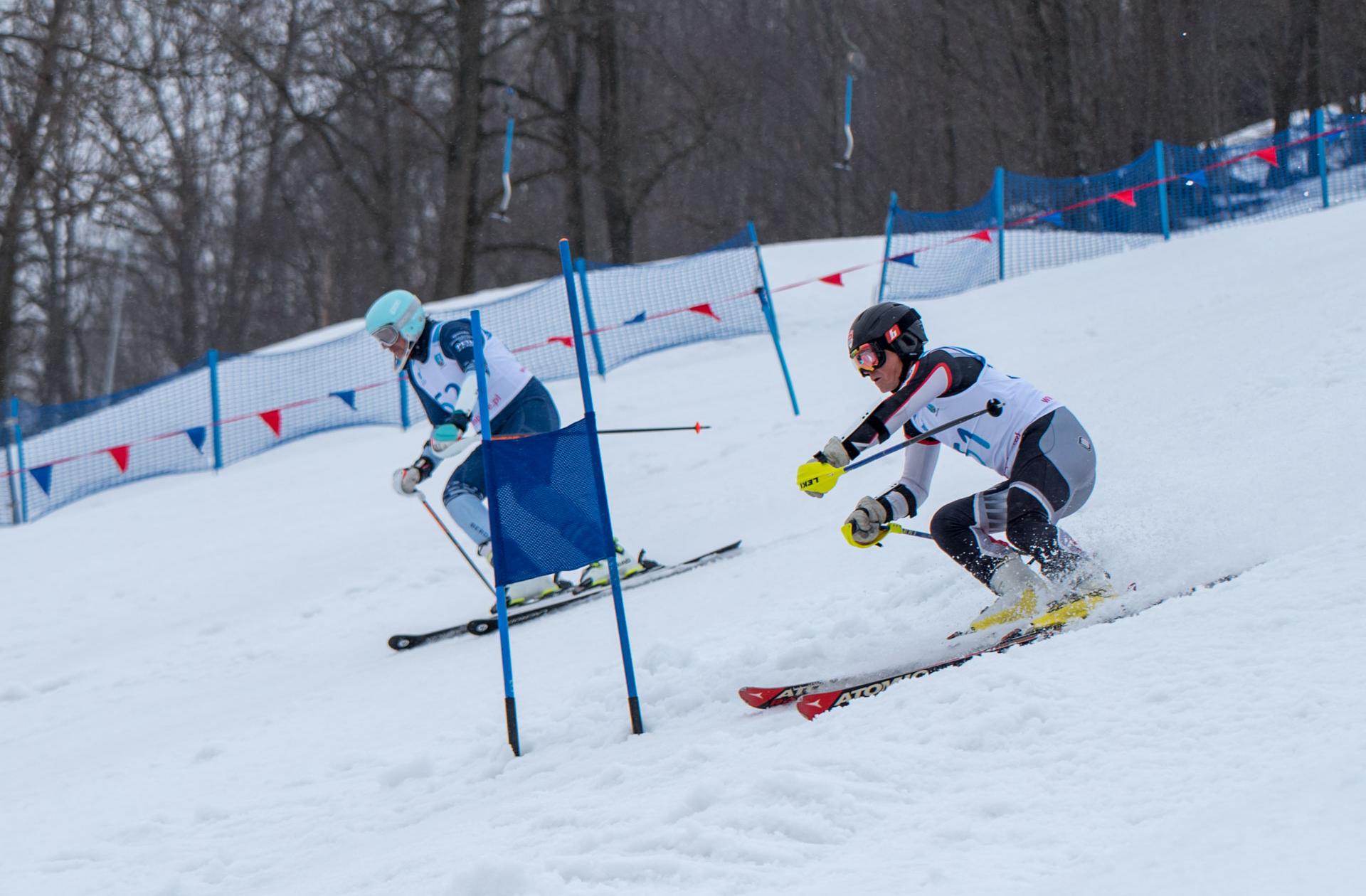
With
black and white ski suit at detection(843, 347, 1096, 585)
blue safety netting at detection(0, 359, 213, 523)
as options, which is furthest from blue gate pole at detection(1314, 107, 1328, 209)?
blue safety netting at detection(0, 359, 213, 523)

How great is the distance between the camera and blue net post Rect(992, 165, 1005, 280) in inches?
608

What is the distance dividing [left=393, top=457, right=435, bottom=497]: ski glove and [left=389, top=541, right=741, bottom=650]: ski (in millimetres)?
850

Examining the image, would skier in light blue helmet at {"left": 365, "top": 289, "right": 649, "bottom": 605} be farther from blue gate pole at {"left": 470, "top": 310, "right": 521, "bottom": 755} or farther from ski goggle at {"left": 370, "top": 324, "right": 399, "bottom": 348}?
blue gate pole at {"left": 470, "top": 310, "right": 521, "bottom": 755}

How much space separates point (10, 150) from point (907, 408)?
779 inches

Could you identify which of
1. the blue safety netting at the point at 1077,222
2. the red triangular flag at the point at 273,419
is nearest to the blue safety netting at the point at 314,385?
the red triangular flag at the point at 273,419

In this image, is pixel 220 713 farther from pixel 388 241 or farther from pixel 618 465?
pixel 388 241

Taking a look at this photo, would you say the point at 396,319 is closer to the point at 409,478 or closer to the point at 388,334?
the point at 388,334

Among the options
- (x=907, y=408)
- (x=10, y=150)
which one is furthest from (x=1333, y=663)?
(x=10, y=150)

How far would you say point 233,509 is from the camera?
41.8 ft

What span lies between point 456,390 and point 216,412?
8331 millimetres

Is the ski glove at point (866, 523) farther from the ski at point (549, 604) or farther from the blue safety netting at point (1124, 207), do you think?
the blue safety netting at point (1124, 207)

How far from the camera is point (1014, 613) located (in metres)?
4.84

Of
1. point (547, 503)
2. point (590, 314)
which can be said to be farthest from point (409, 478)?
point (590, 314)

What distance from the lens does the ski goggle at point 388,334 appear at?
715 cm
